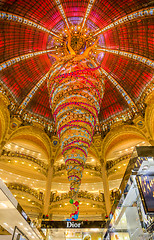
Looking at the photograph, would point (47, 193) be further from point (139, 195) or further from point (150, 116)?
point (139, 195)

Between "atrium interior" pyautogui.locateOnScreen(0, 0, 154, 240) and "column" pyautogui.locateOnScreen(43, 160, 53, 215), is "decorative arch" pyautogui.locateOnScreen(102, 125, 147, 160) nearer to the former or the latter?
"atrium interior" pyautogui.locateOnScreen(0, 0, 154, 240)

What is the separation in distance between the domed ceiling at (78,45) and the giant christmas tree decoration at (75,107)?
3.56 meters

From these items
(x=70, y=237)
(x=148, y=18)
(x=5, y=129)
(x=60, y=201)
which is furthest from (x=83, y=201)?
(x=148, y=18)

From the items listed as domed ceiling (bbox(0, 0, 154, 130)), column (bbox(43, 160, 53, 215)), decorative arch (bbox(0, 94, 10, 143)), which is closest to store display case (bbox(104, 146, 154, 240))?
domed ceiling (bbox(0, 0, 154, 130))

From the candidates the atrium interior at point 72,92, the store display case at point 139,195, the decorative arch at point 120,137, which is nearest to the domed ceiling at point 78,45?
the atrium interior at point 72,92

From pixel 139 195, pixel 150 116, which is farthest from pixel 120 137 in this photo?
pixel 139 195

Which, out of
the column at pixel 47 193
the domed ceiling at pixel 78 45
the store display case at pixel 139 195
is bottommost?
the store display case at pixel 139 195

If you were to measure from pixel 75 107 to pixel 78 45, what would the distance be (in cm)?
547

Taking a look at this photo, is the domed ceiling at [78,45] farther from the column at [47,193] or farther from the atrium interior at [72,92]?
the column at [47,193]

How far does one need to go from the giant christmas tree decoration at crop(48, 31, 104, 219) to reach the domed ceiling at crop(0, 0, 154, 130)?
356 centimetres

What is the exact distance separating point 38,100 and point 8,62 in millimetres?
4376

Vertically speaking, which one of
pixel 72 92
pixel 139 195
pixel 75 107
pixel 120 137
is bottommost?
pixel 139 195

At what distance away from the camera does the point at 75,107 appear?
569cm

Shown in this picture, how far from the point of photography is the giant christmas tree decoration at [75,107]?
548 cm
